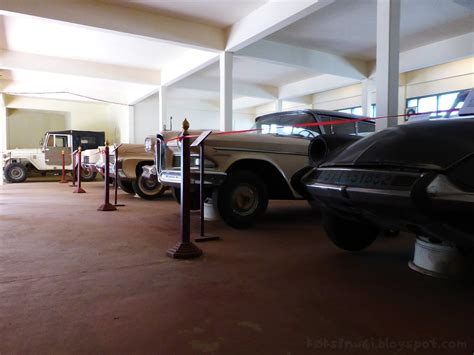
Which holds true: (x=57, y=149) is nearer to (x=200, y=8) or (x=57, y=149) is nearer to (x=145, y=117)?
(x=145, y=117)

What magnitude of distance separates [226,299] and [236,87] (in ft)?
45.3

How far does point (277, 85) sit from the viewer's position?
15977 millimetres

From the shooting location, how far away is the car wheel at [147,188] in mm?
7402

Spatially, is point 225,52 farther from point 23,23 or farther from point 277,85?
point 277,85

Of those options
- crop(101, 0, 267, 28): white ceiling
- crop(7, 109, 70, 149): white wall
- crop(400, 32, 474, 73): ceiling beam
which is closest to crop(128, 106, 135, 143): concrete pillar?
crop(7, 109, 70, 149): white wall

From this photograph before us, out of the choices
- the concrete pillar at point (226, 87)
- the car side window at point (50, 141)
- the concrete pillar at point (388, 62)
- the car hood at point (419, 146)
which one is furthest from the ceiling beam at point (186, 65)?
the car hood at point (419, 146)

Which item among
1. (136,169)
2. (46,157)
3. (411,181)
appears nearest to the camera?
(411,181)

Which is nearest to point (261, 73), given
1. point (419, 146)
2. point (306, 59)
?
point (306, 59)

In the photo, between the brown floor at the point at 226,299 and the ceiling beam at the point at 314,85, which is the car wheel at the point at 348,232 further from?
the ceiling beam at the point at 314,85

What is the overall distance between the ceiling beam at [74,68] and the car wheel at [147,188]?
616cm

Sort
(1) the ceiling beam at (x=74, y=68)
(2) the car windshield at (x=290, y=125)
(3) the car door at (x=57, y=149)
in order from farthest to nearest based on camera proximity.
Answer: (3) the car door at (x=57, y=149), (1) the ceiling beam at (x=74, y=68), (2) the car windshield at (x=290, y=125)

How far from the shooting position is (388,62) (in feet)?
18.4

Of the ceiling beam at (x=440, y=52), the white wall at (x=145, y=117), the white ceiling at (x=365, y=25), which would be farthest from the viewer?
the white wall at (x=145, y=117)

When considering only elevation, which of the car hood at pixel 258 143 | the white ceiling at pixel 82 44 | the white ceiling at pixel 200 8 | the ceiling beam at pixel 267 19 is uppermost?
the white ceiling at pixel 200 8
